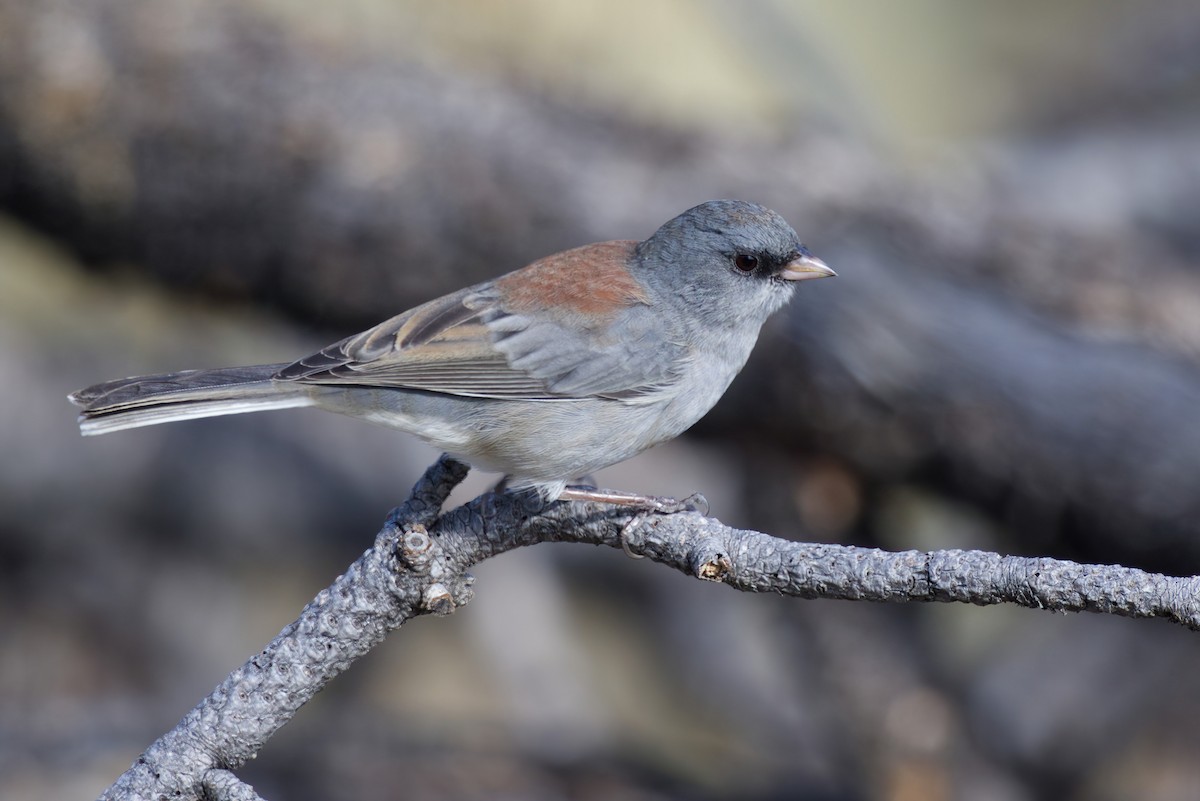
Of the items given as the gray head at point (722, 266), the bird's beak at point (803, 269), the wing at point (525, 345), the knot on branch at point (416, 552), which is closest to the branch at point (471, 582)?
the knot on branch at point (416, 552)

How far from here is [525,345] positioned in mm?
3135

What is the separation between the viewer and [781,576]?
2.09 metres

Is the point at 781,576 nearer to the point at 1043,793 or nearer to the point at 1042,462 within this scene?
the point at 1042,462

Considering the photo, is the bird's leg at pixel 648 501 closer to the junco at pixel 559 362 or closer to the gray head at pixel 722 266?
the junco at pixel 559 362

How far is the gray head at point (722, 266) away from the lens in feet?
10.4

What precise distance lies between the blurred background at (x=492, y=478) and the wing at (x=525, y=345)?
1314 millimetres

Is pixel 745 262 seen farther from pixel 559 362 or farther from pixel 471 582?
pixel 471 582

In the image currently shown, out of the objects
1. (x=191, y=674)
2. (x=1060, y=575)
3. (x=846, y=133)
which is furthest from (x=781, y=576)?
(x=846, y=133)

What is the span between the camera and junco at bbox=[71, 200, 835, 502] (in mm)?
2863

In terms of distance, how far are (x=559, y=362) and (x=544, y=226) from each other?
1843 mm


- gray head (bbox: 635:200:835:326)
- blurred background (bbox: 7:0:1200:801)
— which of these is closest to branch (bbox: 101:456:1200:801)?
gray head (bbox: 635:200:835:326)

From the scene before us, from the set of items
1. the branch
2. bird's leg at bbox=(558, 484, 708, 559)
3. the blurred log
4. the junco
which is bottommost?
the branch

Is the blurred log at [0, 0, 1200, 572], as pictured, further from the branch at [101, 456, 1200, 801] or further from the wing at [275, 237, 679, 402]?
the branch at [101, 456, 1200, 801]

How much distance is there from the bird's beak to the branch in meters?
0.97
